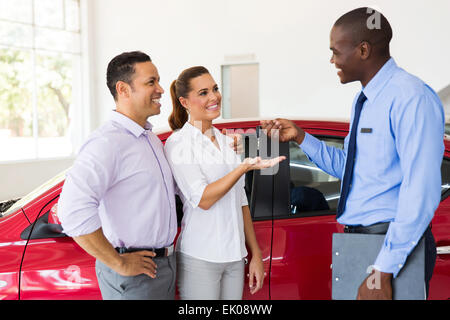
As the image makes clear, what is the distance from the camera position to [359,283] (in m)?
1.40

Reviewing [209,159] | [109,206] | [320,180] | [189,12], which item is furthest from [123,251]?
[189,12]

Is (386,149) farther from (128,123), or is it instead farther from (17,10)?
(17,10)

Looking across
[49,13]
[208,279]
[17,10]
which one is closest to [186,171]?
[208,279]

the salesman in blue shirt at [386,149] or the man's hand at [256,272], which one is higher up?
the salesman in blue shirt at [386,149]

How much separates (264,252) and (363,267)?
1.84 ft

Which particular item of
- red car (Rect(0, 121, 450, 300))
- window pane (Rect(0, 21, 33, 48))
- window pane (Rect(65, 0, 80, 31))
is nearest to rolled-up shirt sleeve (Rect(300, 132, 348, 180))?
red car (Rect(0, 121, 450, 300))

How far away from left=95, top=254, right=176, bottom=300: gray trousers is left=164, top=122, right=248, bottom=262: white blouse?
0.12 metres

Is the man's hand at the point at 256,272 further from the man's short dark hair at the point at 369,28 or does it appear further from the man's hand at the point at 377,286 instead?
the man's short dark hair at the point at 369,28

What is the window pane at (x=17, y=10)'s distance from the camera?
29.8 ft

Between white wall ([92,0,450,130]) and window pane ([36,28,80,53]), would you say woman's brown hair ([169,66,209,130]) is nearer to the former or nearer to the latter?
white wall ([92,0,450,130])

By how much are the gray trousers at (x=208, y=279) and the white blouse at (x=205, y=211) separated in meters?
0.03

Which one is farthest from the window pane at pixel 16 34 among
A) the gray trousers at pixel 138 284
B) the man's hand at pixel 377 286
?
the man's hand at pixel 377 286

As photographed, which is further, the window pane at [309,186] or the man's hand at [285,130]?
the window pane at [309,186]
